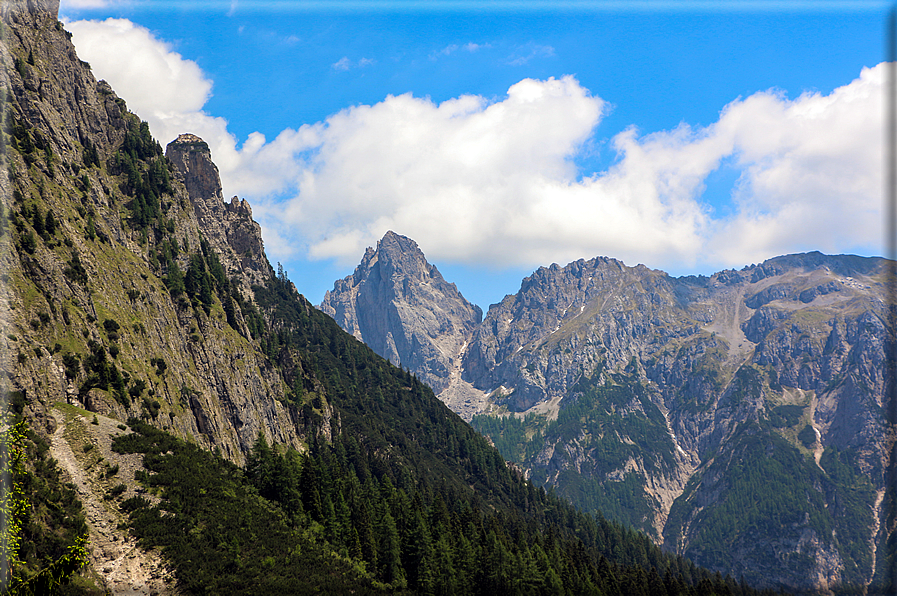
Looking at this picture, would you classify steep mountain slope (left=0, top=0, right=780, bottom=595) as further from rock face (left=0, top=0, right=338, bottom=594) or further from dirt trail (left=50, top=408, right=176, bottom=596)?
rock face (left=0, top=0, right=338, bottom=594)

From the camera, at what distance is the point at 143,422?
4592 inches

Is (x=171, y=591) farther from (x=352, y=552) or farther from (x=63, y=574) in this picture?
(x=63, y=574)

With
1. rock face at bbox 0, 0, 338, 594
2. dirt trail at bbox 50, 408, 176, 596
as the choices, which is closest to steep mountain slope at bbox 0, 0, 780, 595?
dirt trail at bbox 50, 408, 176, 596

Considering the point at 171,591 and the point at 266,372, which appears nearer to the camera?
the point at 171,591

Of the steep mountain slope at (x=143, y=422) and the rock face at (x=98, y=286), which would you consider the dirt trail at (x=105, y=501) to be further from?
the rock face at (x=98, y=286)

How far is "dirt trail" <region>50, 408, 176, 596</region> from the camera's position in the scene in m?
80.2

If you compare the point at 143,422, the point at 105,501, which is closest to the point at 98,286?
the point at 143,422

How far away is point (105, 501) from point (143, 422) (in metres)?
28.9

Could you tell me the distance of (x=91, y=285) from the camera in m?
129

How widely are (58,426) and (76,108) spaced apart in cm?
11772

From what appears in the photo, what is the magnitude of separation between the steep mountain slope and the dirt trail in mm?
249

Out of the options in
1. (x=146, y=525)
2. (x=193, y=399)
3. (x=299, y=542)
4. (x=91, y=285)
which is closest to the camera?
(x=146, y=525)

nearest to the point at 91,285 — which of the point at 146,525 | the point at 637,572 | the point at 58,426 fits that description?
the point at 58,426

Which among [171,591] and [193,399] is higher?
[193,399]
